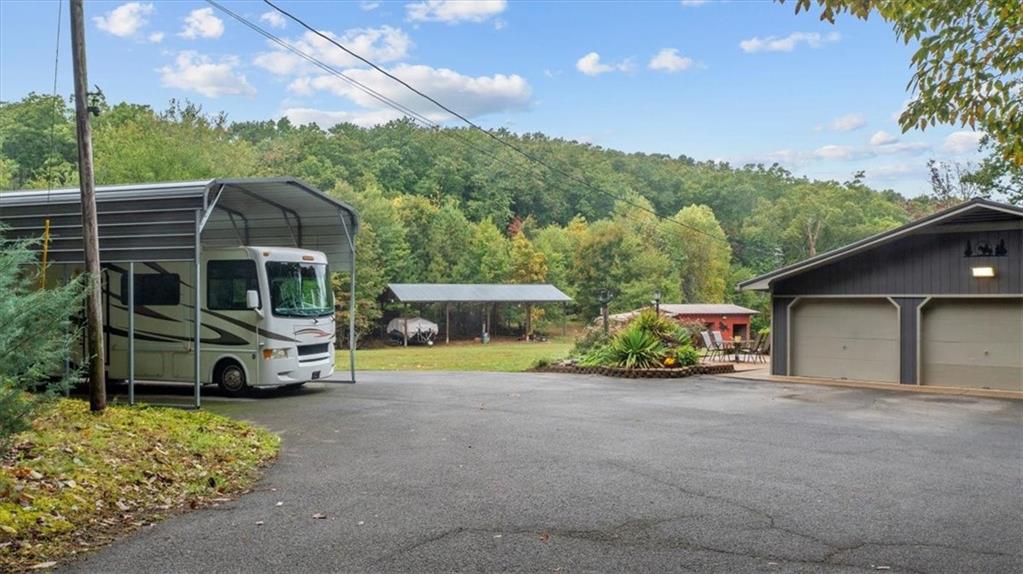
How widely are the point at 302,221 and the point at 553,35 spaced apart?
491 inches

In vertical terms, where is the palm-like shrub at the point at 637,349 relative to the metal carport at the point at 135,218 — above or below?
below

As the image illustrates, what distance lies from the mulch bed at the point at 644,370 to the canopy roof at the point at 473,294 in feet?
70.2

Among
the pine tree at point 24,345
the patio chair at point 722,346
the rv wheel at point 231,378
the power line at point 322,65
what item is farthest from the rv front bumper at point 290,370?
the patio chair at point 722,346

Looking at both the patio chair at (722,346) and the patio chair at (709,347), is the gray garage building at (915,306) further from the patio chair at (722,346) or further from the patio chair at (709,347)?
the patio chair at (722,346)

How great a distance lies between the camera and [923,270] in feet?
51.4

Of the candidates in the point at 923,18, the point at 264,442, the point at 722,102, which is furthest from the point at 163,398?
the point at 722,102

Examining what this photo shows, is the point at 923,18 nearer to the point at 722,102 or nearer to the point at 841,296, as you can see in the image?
the point at 841,296

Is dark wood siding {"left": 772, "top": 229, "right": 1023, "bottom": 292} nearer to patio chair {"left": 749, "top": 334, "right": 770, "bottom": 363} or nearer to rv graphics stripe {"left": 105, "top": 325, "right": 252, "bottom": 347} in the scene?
patio chair {"left": 749, "top": 334, "right": 770, "bottom": 363}

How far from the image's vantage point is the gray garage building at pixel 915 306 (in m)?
14.7

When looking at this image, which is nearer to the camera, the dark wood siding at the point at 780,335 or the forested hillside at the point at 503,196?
the dark wood siding at the point at 780,335

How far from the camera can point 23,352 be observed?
5082mm

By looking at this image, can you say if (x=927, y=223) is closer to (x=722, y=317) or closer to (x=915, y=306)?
(x=915, y=306)

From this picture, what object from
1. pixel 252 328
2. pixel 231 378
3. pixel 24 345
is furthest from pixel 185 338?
pixel 24 345

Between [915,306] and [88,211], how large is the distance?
50.3ft
